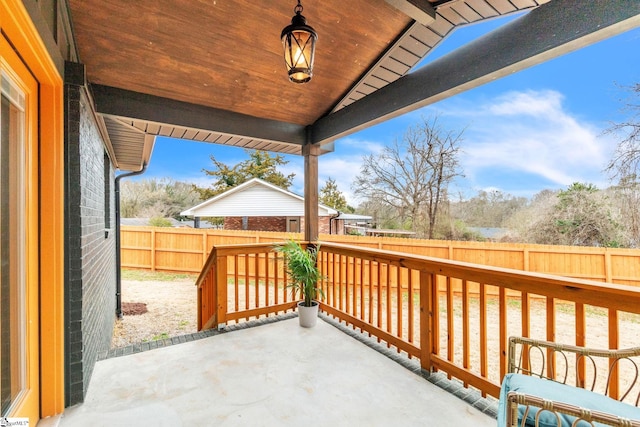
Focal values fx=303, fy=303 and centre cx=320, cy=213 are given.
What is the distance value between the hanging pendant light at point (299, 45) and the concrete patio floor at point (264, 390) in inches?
84.1

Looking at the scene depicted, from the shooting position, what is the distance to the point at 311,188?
4020 mm

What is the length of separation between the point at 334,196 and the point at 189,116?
60.8 ft

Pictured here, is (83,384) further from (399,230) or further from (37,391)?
(399,230)

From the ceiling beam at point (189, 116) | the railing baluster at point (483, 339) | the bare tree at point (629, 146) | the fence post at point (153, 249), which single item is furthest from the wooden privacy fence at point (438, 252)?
the railing baluster at point (483, 339)

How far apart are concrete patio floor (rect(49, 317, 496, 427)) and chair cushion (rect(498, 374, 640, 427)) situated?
66 cm

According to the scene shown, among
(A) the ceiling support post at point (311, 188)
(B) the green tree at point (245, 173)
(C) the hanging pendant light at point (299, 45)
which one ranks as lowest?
(A) the ceiling support post at point (311, 188)

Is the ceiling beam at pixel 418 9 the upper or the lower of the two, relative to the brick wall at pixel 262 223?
upper

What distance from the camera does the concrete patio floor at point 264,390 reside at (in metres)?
1.85

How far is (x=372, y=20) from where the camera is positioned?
95.0 inches

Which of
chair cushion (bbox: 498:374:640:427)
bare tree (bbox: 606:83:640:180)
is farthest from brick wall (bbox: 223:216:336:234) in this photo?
chair cushion (bbox: 498:374:640:427)

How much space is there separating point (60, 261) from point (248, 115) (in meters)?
2.39

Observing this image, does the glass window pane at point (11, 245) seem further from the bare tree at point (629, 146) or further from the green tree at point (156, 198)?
the green tree at point (156, 198)

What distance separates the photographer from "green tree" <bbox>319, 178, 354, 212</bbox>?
21.3 meters

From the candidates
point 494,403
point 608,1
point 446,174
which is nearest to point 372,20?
point 608,1
